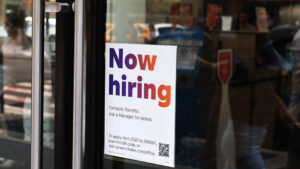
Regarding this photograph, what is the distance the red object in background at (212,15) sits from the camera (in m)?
5.93

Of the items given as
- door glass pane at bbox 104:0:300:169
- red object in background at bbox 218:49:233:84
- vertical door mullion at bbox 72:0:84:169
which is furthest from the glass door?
red object in background at bbox 218:49:233:84

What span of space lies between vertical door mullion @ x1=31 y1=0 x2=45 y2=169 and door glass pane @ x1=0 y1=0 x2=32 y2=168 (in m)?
0.42

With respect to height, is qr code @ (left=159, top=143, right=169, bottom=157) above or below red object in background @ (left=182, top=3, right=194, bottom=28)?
below

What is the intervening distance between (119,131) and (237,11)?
180 inches

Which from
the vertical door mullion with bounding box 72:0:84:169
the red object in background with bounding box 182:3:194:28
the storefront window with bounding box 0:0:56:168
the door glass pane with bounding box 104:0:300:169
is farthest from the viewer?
the red object in background with bounding box 182:3:194:28

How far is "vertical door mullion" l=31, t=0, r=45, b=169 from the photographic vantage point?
1567 millimetres

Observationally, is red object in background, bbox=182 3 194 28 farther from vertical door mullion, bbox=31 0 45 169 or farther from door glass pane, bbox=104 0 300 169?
vertical door mullion, bbox=31 0 45 169

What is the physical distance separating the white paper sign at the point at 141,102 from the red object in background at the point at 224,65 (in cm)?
420

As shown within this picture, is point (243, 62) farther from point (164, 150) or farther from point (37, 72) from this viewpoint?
point (37, 72)

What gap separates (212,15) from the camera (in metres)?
5.95

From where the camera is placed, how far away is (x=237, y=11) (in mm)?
6016

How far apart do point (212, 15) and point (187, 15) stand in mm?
351

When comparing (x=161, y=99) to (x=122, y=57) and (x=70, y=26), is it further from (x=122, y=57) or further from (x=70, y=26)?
(x=70, y=26)

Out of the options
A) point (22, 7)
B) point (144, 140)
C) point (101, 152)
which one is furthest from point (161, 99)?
point (22, 7)
